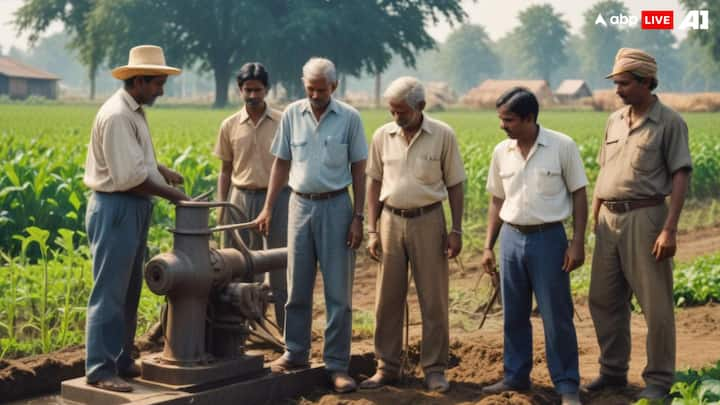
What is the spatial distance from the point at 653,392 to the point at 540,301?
859 mm

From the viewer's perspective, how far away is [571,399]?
6148 millimetres

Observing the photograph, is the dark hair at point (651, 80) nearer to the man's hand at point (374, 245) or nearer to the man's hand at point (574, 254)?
the man's hand at point (574, 254)

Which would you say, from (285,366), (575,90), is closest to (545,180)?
(285,366)

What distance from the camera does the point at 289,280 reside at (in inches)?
267

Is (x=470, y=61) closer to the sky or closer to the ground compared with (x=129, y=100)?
closer to the sky

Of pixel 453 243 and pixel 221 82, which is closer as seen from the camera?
pixel 453 243

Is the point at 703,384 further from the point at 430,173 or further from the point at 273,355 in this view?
the point at 273,355

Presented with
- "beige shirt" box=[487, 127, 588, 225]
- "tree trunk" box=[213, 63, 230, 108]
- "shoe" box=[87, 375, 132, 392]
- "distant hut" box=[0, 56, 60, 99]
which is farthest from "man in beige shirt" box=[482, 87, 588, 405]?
"distant hut" box=[0, 56, 60, 99]

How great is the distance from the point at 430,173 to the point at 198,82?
441ft

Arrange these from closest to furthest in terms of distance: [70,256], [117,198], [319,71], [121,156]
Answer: [121,156], [117,198], [319,71], [70,256]

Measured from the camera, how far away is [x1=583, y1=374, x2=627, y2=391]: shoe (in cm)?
657

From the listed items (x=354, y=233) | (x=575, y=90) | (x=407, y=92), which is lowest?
(x=354, y=233)

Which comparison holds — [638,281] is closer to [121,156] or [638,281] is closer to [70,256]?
[121,156]

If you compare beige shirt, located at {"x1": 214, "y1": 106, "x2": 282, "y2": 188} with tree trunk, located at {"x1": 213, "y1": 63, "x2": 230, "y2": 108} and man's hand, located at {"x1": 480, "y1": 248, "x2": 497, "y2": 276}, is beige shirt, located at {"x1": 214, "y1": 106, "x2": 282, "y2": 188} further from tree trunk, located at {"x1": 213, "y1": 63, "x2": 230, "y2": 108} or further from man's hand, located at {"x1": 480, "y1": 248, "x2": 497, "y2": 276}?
tree trunk, located at {"x1": 213, "y1": 63, "x2": 230, "y2": 108}
